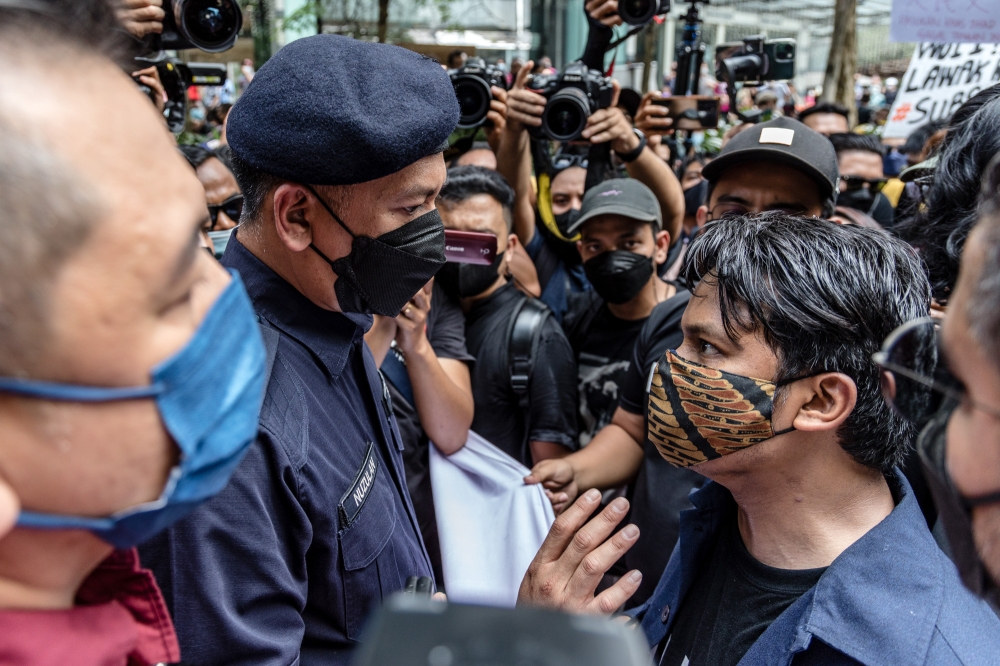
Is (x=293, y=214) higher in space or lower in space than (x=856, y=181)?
higher

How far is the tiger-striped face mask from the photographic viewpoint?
1714 millimetres

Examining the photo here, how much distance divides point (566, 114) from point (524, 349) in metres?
1.47

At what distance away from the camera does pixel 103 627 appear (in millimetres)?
929

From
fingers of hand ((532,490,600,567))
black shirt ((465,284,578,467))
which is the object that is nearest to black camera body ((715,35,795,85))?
black shirt ((465,284,578,467))

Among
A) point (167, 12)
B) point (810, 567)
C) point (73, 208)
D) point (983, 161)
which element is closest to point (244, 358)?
point (73, 208)

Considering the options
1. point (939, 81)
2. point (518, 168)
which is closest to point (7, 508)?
point (518, 168)

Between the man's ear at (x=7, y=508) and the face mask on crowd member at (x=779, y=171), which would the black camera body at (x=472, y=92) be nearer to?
the face mask on crowd member at (x=779, y=171)

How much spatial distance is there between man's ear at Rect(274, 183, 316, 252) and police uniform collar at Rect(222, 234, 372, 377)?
0.09 meters

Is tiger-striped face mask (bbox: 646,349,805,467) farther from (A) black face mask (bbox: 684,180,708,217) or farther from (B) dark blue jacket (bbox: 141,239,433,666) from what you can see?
(A) black face mask (bbox: 684,180,708,217)

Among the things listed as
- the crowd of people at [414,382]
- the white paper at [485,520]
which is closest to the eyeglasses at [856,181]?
the crowd of people at [414,382]

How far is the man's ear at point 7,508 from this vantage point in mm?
720

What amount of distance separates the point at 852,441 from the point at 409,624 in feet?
4.58

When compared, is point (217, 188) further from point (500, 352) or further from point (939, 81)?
point (939, 81)

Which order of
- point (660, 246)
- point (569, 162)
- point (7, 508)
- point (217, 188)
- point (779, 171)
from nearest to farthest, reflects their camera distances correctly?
point (7, 508)
point (779, 171)
point (660, 246)
point (217, 188)
point (569, 162)
